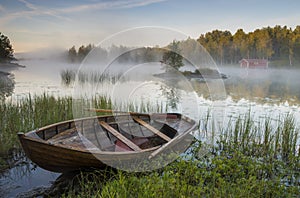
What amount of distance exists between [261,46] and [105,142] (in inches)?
1660

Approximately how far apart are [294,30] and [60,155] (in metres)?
48.2

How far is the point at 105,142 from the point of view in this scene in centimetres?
476

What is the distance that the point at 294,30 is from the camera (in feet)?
137

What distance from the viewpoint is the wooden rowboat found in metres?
3.43

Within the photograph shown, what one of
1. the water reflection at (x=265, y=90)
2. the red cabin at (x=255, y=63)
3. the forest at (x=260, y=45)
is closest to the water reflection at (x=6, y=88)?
the water reflection at (x=265, y=90)

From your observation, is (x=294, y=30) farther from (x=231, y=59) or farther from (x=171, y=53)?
(x=171, y=53)

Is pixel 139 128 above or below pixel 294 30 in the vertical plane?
below

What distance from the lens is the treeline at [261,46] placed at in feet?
132

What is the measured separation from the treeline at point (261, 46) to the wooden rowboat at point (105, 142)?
133 feet

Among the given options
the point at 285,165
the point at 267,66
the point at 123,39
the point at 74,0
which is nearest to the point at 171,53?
the point at 74,0

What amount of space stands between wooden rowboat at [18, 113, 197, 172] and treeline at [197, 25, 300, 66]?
40.7 m

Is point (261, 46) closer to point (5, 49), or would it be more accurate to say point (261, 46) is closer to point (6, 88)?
point (5, 49)

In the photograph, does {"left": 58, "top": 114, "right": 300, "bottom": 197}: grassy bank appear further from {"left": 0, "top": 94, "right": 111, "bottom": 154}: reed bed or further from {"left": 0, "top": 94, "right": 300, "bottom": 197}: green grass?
{"left": 0, "top": 94, "right": 111, "bottom": 154}: reed bed

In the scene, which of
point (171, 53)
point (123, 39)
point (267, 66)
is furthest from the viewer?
point (267, 66)
